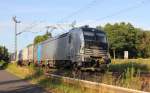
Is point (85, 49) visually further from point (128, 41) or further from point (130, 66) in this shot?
point (128, 41)

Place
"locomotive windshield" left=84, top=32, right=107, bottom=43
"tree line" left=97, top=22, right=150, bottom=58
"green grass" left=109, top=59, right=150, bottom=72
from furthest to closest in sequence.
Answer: "tree line" left=97, top=22, right=150, bottom=58 < "green grass" left=109, top=59, right=150, bottom=72 < "locomotive windshield" left=84, top=32, right=107, bottom=43

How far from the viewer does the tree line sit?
112 meters

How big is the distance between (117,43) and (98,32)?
268 feet

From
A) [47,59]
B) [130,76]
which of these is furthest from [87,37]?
[47,59]

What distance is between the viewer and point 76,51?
1199 inches

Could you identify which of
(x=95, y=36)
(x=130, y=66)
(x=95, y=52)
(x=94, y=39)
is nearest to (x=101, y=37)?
(x=95, y=36)

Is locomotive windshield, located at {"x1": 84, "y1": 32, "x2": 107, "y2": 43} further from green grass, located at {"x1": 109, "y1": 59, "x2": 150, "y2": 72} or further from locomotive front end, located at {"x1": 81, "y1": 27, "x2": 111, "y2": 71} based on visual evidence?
green grass, located at {"x1": 109, "y1": 59, "x2": 150, "y2": 72}

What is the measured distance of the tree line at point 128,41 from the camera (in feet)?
367

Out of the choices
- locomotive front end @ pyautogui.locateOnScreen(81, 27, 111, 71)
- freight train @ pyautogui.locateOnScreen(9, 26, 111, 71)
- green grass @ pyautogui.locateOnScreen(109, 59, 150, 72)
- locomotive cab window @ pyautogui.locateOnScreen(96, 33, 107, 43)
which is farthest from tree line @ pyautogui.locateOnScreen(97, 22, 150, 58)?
locomotive front end @ pyautogui.locateOnScreen(81, 27, 111, 71)

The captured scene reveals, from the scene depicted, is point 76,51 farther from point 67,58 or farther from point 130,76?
point 130,76

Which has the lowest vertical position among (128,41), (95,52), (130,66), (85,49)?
(130,66)

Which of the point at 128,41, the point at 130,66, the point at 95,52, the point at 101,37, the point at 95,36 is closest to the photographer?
the point at 95,52

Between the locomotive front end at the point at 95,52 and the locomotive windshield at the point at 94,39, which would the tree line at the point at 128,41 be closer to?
the locomotive windshield at the point at 94,39

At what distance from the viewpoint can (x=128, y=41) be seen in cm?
11525
